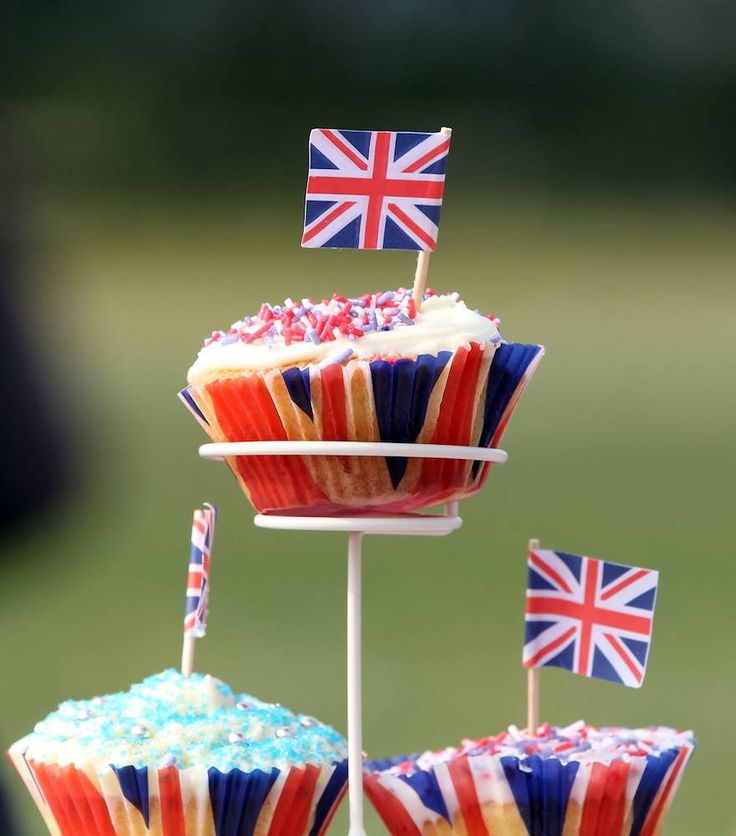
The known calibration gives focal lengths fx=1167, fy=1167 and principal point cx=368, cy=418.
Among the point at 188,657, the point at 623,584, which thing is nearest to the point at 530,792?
the point at 623,584

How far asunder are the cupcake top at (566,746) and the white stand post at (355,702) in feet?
0.29

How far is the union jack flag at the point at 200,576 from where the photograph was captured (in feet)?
4.78

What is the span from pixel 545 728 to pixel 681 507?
217 centimetres

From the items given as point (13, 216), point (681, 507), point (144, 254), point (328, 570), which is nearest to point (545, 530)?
point (681, 507)

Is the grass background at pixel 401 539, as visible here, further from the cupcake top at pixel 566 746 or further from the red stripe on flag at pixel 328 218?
the red stripe on flag at pixel 328 218

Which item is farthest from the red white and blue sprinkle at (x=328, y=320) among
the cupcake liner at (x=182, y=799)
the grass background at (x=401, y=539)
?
the grass background at (x=401, y=539)

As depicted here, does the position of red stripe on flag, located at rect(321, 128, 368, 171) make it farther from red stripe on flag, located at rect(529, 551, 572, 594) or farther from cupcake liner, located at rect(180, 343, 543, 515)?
red stripe on flag, located at rect(529, 551, 572, 594)

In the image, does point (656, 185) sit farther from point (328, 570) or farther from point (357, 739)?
point (357, 739)

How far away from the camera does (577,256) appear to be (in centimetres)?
363

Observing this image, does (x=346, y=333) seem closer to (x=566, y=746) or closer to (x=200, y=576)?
(x=200, y=576)

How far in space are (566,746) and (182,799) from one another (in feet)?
1.49

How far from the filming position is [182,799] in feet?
4.17

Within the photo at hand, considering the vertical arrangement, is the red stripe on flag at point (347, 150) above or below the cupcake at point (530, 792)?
above

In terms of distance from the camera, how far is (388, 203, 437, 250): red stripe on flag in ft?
4.16
